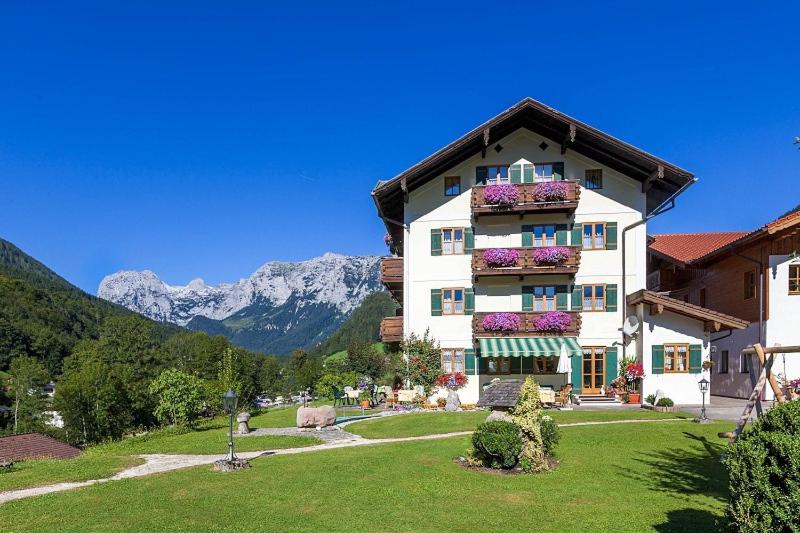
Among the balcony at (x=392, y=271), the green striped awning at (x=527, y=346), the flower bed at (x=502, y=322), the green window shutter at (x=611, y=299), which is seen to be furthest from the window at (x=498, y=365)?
the balcony at (x=392, y=271)

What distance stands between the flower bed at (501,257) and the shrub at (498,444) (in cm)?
1534

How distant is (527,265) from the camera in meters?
26.7

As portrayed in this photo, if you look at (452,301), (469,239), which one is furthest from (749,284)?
(452,301)

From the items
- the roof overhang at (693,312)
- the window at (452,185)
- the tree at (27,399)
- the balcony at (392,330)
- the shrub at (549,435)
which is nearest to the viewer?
the shrub at (549,435)

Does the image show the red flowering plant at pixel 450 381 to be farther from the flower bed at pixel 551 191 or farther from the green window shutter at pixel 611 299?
the flower bed at pixel 551 191

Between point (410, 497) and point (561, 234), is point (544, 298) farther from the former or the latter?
point (410, 497)

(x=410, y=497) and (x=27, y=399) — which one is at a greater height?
(x=410, y=497)

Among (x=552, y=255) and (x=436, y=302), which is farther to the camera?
(x=436, y=302)

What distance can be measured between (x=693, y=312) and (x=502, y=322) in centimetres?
950

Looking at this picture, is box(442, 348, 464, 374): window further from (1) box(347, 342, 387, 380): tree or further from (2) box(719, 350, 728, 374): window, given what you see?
(1) box(347, 342, 387, 380): tree

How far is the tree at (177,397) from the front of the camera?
77.4 ft

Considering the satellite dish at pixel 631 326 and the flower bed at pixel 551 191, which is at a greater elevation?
the flower bed at pixel 551 191

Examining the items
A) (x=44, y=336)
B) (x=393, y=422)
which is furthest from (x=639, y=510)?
(x=44, y=336)

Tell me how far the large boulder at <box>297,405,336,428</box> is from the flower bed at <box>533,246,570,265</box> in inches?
560
